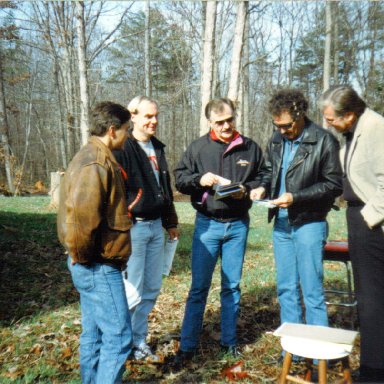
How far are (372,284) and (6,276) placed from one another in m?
5.19

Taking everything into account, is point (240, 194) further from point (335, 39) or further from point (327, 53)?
point (335, 39)

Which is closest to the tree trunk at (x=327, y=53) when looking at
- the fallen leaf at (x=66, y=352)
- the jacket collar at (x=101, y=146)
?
the fallen leaf at (x=66, y=352)

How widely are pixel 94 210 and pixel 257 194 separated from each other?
5.30 feet

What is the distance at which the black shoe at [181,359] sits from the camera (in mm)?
3789

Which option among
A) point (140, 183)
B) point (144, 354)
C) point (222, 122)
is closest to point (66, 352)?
point (144, 354)

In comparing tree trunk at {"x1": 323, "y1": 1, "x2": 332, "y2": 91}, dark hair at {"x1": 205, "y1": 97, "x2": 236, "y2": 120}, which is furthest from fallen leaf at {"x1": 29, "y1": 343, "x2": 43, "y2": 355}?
tree trunk at {"x1": 323, "y1": 1, "x2": 332, "y2": 91}

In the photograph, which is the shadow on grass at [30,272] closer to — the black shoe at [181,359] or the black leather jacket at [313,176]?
the black shoe at [181,359]

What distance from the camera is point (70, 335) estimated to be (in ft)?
14.6

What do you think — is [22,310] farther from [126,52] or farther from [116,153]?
[126,52]

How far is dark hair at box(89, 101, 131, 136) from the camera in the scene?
9.38ft

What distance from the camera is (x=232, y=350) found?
3.95 meters

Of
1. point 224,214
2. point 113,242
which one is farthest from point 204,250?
point 113,242

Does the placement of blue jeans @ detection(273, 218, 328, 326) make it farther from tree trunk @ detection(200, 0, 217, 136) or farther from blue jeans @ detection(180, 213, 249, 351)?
tree trunk @ detection(200, 0, 217, 136)

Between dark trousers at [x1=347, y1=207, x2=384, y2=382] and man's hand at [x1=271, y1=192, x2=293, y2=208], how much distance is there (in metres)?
0.50
